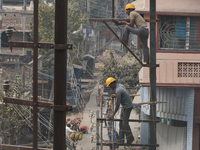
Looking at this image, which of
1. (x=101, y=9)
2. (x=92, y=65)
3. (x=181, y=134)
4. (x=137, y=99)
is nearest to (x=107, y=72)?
(x=137, y=99)

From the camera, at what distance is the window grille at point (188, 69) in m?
11.1

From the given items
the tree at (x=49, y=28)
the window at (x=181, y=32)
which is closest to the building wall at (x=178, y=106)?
the window at (x=181, y=32)

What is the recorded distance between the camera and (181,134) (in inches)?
476

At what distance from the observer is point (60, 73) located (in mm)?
4762

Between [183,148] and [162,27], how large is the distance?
4214mm

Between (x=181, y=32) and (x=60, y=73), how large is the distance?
25.3 ft

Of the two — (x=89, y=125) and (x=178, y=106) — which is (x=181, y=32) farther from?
(x=89, y=125)

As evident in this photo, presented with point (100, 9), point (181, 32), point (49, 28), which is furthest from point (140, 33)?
point (100, 9)

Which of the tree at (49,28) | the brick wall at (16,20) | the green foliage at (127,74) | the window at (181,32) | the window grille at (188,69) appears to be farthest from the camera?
the brick wall at (16,20)

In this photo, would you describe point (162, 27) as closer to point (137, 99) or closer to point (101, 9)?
point (137, 99)

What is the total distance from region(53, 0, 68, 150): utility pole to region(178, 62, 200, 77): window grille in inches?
277

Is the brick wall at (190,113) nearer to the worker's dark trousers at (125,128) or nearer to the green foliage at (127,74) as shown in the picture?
the worker's dark trousers at (125,128)

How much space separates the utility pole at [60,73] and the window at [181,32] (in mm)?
7102

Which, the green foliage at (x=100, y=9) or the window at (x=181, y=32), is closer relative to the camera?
the window at (x=181, y=32)
